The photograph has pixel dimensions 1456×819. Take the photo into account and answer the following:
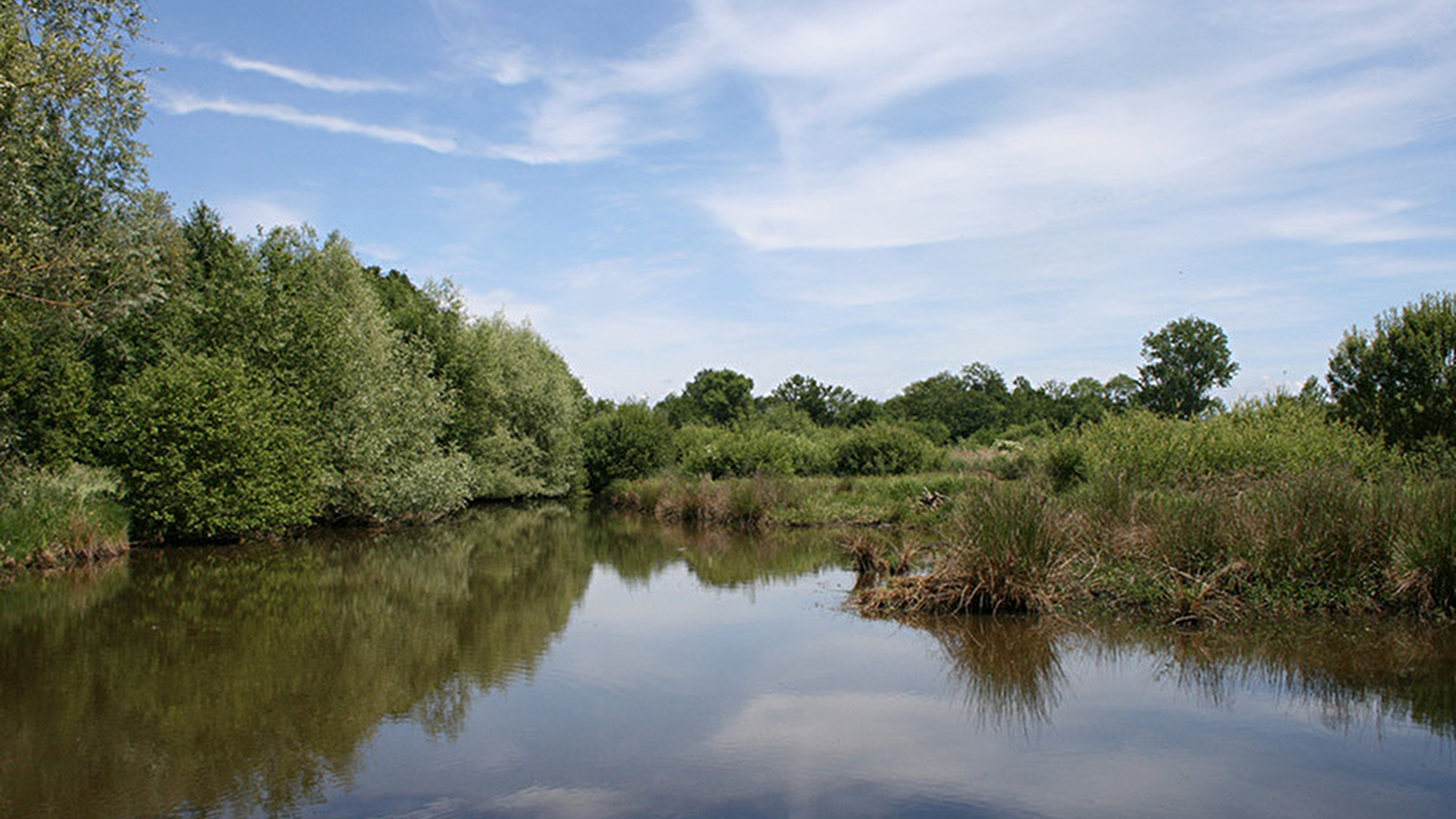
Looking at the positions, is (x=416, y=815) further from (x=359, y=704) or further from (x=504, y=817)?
(x=359, y=704)

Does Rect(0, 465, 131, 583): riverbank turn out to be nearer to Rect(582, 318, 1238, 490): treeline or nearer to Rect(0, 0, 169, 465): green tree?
Rect(0, 0, 169, 465): green tree

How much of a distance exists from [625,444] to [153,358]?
18.8 metres

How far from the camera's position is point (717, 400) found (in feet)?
243

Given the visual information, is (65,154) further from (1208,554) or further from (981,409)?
(981,409)

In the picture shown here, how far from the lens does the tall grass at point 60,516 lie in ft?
51.4

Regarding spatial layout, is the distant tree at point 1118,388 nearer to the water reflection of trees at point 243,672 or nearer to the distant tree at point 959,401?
the distant tree at point 959,401

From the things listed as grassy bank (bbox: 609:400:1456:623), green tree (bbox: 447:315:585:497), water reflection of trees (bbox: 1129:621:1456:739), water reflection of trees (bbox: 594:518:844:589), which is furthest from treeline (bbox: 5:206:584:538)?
water reflection of trees (bbox: 1129:621:1456:739)

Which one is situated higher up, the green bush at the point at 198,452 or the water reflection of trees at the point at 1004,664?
the green bush at the point at 198,452

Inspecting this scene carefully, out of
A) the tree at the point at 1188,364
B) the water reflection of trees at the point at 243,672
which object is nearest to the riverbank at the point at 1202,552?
the water reflection of trees at the point at 243,672

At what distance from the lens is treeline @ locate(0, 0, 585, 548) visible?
45.4 feet

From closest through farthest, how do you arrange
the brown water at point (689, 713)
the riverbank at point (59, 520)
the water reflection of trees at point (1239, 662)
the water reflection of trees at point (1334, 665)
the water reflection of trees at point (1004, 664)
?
the brown water at point (689, 713) < the water reflection of trees at point (1334, 665) < the water reflection of trees at point (1239, 662) < the water reflection of trees at point (1004, 664) < the riverbank at point (59, 520)

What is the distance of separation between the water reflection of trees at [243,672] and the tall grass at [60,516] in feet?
2.82

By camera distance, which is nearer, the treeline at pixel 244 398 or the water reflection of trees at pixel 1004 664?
the water reflection of trees at pixel 1004 664

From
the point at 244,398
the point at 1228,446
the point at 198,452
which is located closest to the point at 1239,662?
the point at 1228,446
